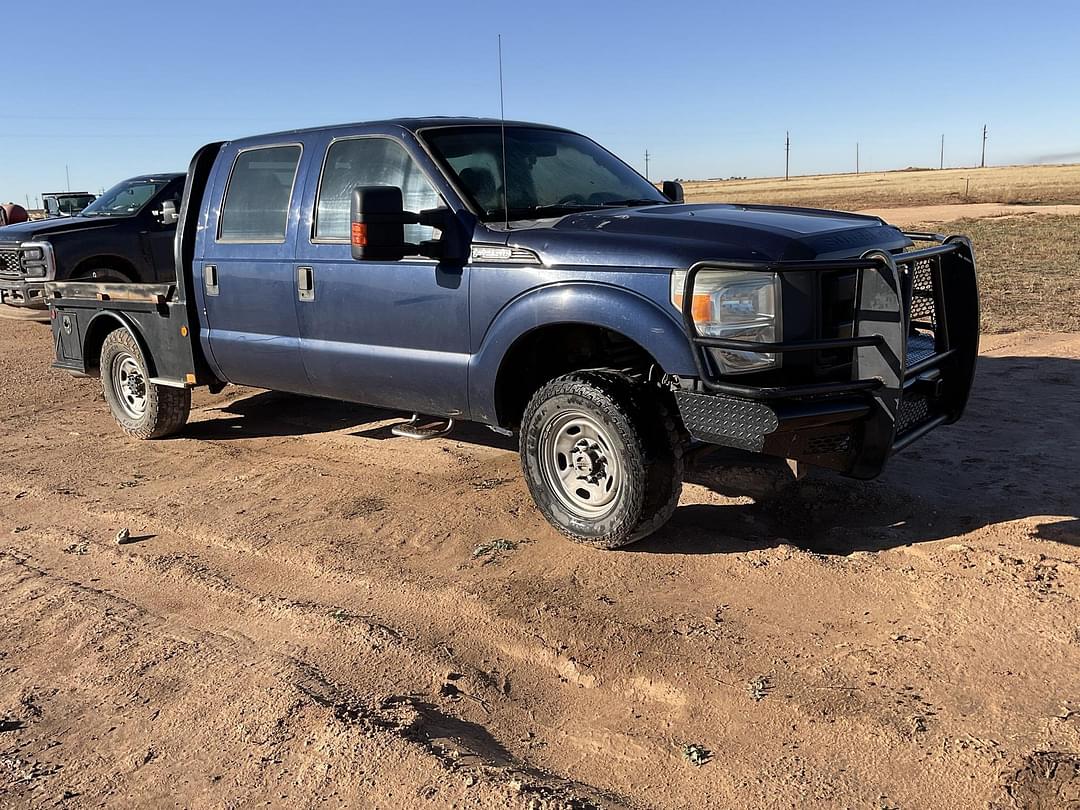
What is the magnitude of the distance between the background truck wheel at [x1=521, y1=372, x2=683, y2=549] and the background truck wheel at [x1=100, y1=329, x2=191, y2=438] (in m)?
3.42

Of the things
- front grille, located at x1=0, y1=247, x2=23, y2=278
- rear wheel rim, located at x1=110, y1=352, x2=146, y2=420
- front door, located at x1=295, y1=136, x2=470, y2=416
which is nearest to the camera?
front door, located at x1=295, y1=136, x2=470, y2=416

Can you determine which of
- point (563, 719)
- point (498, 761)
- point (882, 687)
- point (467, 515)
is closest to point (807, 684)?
point (882, 687)

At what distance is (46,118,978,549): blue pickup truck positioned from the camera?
3869 millimetres

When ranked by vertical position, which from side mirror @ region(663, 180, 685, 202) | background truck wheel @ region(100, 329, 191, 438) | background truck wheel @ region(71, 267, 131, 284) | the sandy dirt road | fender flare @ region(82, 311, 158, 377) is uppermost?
side mirror @ region(663, 180, 685, 202)

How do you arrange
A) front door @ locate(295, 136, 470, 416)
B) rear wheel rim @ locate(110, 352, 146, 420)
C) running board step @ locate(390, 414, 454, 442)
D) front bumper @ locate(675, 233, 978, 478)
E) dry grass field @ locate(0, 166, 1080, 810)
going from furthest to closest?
rear wheel rim @ locate(110, 352, 146, 420)
running board step @ locate(390, 414, 454, 442)
front door @ locate(295, 136, 470, 416)
front bumper @ locate(675, 233, 978, 478)
dry grass field @ locate(0, 166, 1080, 810)

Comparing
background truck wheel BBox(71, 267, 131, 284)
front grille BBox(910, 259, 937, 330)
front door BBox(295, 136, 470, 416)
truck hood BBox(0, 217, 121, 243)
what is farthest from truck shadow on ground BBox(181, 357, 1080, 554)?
truck hood BBox(0, 217, 121, 243)

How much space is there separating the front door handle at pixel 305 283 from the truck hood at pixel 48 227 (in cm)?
739

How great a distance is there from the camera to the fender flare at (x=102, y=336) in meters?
6.66

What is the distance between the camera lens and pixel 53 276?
11.0 m

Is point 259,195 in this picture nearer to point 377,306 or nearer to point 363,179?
point 363,179

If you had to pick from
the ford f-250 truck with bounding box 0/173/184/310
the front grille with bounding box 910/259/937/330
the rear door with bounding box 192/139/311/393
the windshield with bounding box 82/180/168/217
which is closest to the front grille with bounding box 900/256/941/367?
the front grille with bounding box 910/259/937/330

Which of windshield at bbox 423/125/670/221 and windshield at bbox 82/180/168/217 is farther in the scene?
windshield at bbox 82/180/168/217

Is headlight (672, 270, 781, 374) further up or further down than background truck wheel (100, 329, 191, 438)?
further up

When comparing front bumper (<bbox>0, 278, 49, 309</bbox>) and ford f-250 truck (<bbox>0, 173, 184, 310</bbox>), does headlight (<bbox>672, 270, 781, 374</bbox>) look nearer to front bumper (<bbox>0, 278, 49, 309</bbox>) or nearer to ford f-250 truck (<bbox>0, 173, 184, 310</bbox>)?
ford f-250 truck (<bbox>0, 173, 184, 310</bbox>)
